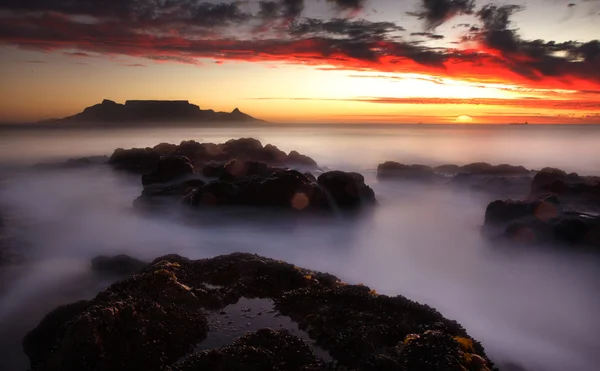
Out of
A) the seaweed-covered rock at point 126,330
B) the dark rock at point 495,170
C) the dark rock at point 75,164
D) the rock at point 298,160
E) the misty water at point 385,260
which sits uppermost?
the seaweed-covered rock at point 126,330

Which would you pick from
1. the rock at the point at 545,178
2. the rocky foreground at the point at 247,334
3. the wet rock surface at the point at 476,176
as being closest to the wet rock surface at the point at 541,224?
the rock at the point at 545,178

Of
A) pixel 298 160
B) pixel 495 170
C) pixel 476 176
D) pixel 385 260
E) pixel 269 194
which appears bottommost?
pixel 385 260

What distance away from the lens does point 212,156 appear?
36.8 meters

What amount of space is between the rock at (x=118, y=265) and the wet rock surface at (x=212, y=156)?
23.3 m

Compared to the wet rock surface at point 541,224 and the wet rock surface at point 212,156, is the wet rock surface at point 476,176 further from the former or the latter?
the wet rock surface at point 541,224

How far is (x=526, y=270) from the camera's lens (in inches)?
648

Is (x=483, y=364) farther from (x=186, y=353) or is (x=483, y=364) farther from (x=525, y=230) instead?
(x=525, y=230)

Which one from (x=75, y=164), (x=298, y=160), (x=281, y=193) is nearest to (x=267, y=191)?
(x=281, y=193)

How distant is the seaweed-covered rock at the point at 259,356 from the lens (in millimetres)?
5199

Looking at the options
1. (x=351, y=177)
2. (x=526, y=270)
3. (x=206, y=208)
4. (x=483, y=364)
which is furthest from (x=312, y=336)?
(x=351, y=177)

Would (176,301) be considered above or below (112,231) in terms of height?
above

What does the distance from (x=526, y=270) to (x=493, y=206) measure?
4437 millimetres

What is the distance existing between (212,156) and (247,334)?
3223 cm

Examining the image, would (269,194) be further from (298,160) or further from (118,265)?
(298,160)
